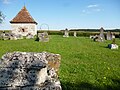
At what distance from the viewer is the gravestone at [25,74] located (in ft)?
7.79

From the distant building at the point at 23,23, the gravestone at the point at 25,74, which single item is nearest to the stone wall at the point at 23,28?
the distant building at the point at 23,23

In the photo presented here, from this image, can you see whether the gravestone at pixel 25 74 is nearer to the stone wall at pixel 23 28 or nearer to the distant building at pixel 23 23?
the distant building at pixel 23 23

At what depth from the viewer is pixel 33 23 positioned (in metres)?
45.1

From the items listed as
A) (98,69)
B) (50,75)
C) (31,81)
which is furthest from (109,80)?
(31,81)

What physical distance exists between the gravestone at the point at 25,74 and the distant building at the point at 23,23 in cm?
4293

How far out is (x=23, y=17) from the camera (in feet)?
150

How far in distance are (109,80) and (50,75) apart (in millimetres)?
4287

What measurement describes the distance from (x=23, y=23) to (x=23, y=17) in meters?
1.68

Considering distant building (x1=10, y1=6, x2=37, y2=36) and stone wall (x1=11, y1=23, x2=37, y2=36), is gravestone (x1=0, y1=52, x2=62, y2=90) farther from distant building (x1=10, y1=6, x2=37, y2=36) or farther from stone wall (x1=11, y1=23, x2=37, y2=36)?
stone wall (x1=11, y1=23, x2=37, y2=36)

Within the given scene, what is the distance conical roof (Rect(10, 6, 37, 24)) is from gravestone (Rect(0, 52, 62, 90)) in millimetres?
43093

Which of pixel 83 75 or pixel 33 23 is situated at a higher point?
pixel 33 23

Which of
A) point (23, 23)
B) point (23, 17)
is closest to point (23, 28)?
point (23, 23)

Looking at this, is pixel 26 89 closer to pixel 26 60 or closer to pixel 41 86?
pixel 41 86

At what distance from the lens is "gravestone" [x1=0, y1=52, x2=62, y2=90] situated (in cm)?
238
